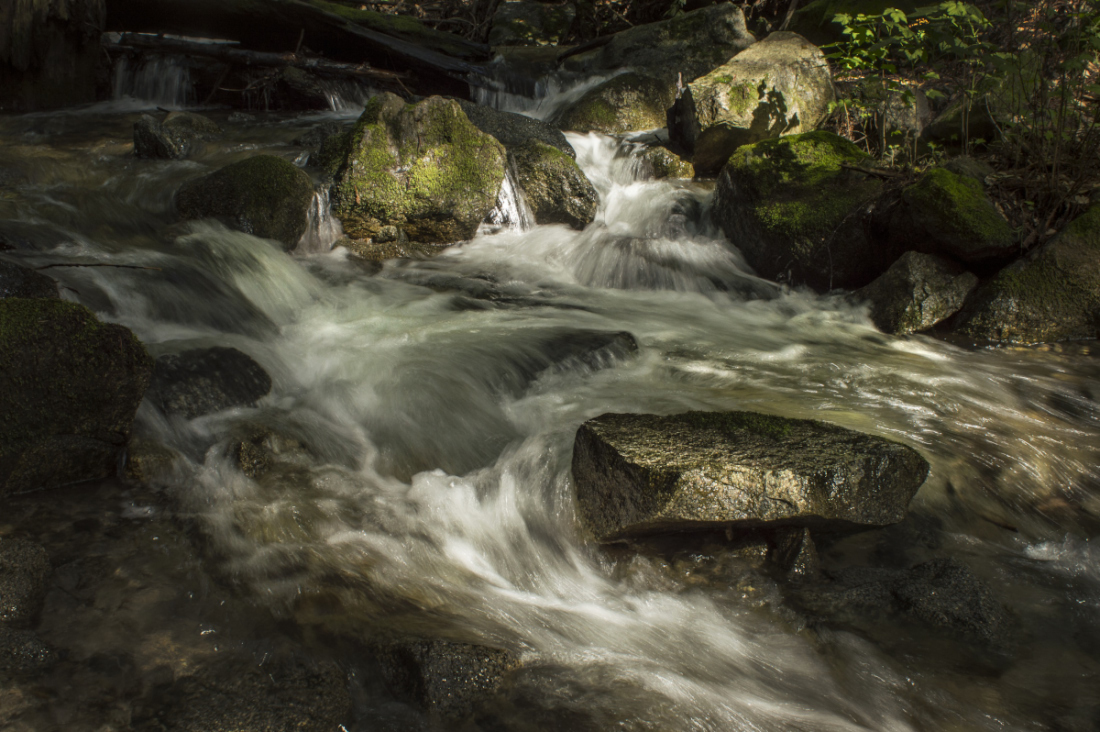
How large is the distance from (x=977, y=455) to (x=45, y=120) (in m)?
10.1

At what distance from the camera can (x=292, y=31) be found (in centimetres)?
1070

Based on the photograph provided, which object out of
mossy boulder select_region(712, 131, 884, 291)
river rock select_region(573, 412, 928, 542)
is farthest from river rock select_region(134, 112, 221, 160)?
river rock select_region(573, 412, 928, 542)

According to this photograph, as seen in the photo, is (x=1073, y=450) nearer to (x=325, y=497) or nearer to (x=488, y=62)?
(x=325, y=497)

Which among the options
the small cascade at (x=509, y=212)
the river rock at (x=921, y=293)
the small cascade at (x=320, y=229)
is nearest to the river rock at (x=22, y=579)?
the small cascade at (x=320, y=229)

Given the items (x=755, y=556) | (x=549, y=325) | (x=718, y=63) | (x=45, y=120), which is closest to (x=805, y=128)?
(x=718, y=63)

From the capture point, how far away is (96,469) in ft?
10.6

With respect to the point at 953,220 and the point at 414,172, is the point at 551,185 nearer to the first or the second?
the point at 414,172

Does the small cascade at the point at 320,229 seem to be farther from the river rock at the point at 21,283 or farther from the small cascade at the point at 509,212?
the river rock at the point at 21,283

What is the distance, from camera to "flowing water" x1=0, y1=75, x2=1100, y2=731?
2.51 metres

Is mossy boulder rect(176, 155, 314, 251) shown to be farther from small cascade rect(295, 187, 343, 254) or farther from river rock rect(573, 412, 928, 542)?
river rock rect(573, 412, 928, 542)

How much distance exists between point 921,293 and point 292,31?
Result: 963 centimetres

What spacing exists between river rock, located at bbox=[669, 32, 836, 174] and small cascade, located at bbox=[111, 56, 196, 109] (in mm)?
7047

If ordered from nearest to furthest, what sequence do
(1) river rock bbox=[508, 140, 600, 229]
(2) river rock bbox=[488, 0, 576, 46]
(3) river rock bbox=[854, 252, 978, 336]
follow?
(3) river rock bbox=[854, 252, 978, 336] < (1) river rock bbox=[508, 140, 600, 229] < (2) river rock bbox=[488, 0, 576, 46]

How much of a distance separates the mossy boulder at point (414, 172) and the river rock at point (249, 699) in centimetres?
513
